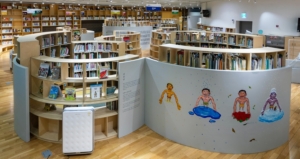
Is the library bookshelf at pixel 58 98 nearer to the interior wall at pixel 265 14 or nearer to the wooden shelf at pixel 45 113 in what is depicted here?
the wooden shelf at pixel 45 113

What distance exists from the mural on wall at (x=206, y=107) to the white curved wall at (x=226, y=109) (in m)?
0.06

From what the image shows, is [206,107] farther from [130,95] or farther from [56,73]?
[56,73]

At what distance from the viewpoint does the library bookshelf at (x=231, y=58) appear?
17.0 ft

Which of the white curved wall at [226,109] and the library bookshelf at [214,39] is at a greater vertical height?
the library bookshelf at [214,39]

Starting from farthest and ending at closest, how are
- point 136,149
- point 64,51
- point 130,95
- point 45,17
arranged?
point 45,17
point 64,51
point 130,95
point 136,149

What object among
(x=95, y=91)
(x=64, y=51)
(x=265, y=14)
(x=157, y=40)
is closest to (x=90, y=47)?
(x=64, y=51)

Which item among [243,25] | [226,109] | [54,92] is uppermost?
[243,25]

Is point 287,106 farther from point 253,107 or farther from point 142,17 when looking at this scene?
point 142,17

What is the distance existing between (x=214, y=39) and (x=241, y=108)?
6.63 m

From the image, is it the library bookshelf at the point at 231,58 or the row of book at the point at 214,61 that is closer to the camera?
the library bookshelf at the point at 231,58

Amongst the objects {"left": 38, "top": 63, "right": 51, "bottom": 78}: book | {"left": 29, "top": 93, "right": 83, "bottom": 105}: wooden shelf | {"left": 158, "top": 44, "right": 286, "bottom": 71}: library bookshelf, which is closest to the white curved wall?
{"left": 158, "top": 44, "right": 286, "bottom": 71}: library bookshelf

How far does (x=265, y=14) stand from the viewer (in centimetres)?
1424

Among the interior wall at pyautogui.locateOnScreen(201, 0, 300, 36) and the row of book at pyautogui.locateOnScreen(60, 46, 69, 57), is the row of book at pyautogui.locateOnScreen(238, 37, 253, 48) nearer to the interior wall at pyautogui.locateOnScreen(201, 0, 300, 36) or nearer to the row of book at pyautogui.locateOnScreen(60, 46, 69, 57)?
the interior wall at pyautogui.locateOnScreen(201, 0, 300, 36)

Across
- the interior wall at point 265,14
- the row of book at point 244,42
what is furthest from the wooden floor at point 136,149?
the interior wall at point 265,14
